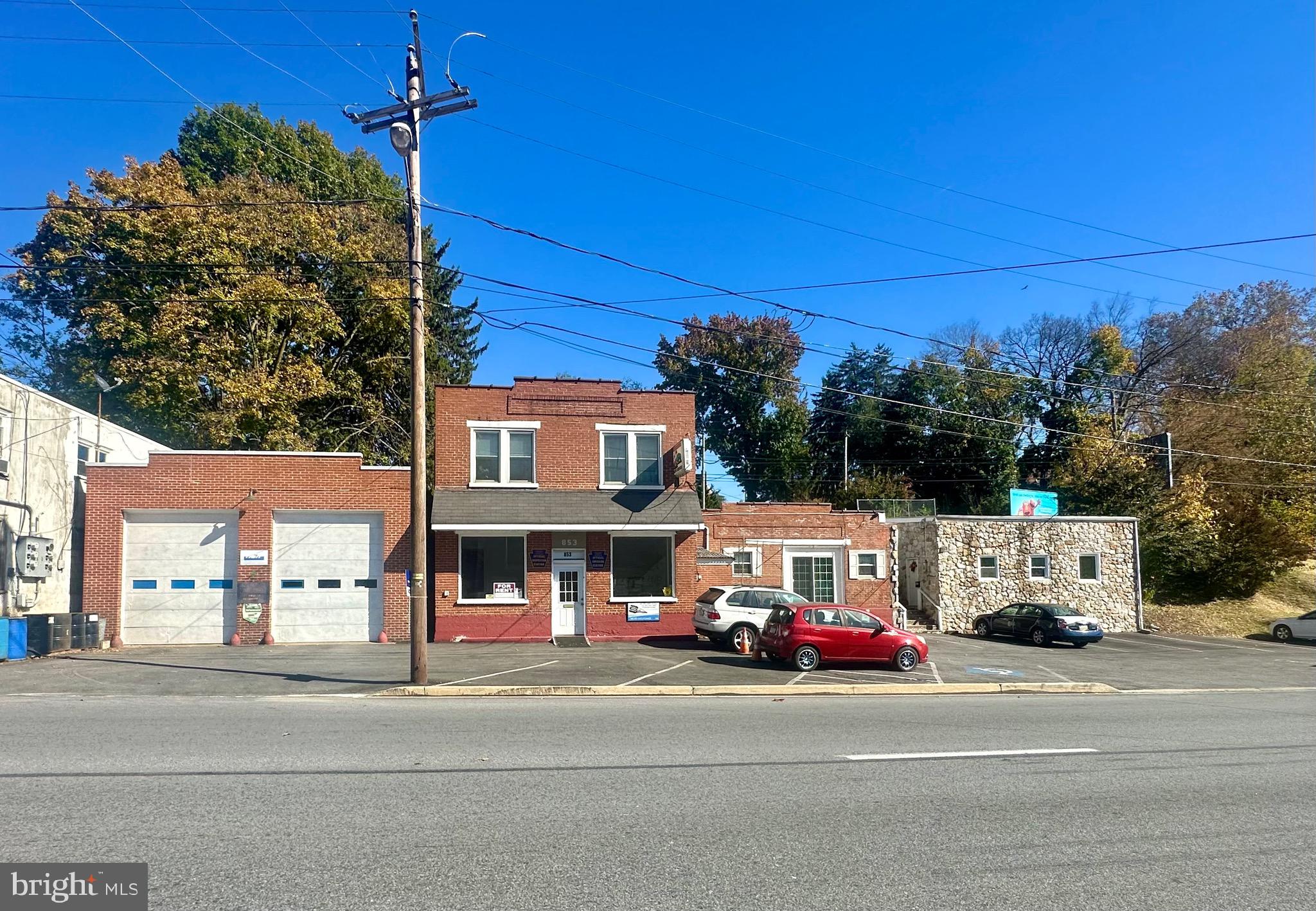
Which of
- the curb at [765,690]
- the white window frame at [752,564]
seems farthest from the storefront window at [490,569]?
the curb at [765,690]

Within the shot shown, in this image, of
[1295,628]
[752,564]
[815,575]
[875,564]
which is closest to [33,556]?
[752,564]

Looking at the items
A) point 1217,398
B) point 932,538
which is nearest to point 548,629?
point 932,538

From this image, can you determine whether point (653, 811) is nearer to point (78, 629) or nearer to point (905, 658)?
point (905, 658)

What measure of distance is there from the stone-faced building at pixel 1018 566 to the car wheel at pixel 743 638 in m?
10.9

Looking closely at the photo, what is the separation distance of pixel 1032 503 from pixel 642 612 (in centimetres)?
1753

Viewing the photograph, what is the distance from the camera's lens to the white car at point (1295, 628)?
2977 centimetres

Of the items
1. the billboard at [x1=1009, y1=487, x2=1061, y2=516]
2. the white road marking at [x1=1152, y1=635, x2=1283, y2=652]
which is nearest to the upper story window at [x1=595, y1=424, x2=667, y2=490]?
the billboard at [x1=1009, y1=487, x2=1061, y2=516]

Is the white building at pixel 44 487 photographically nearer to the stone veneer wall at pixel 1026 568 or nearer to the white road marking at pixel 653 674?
the white road marking at pixel 653 674

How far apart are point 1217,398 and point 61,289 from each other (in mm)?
52484

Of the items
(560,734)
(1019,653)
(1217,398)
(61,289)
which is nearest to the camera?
(560,734)

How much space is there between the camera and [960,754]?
8.66 metres

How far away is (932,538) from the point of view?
95.6 feet

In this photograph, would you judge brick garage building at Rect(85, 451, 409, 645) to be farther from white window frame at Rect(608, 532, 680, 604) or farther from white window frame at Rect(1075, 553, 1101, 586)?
white window frame at Rect(1075, 553, 1101, 586)

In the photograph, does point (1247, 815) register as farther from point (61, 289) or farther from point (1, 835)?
point (61, 289)
